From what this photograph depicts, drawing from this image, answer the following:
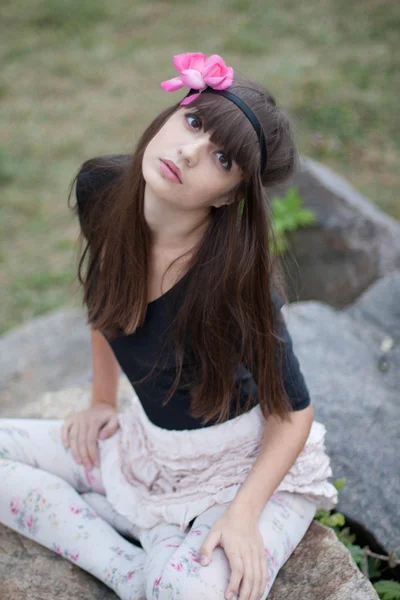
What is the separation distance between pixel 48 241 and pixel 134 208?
9.01 feet

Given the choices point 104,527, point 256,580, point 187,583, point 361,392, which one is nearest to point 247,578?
point 256,580

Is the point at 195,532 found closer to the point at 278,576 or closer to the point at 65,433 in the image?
the point at 278,576

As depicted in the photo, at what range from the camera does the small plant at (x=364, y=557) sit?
1.75m

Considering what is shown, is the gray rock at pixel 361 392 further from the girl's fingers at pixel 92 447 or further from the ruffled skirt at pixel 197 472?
the girl's fingers at pixel 92 447

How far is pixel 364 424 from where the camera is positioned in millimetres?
2156

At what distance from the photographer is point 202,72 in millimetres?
1516

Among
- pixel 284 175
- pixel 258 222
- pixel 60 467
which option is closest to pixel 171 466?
pixel 60 467

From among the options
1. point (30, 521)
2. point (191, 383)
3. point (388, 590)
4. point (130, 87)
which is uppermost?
point (191, 383)

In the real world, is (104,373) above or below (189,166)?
below

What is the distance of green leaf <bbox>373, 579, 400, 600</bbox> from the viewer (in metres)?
1.74

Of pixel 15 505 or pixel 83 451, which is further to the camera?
pixel 83 451

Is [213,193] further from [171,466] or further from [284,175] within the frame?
[171,466]

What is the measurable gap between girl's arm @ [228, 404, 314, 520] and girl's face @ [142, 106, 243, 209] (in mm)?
552

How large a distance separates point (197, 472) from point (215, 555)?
25cm
